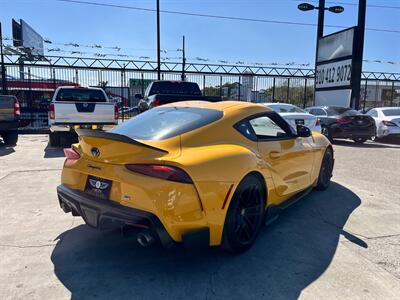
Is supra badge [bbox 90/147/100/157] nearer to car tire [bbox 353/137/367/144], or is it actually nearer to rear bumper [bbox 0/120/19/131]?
rear bumper [bbox 0/120/19/131]

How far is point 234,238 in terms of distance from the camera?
328 centimetres

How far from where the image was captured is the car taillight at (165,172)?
281 centimetres

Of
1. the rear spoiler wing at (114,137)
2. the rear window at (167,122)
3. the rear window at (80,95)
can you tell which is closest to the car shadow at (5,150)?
the rear window at (80,95)

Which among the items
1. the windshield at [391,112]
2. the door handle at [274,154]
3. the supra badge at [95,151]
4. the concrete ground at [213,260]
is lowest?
the concrete ground at [213,260]

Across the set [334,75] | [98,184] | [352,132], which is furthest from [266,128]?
[334,75]

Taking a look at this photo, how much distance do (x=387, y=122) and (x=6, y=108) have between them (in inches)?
521

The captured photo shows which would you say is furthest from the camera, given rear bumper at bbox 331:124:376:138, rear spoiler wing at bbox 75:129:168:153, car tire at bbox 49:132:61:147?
rear bumper at bbox 331:124:376:138

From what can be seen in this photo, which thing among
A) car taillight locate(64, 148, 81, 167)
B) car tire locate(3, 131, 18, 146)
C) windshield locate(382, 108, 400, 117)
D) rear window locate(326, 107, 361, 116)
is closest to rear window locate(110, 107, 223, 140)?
car taillight locate(64, 148, 81, 167)

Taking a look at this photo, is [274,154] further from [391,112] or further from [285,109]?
[391,112]

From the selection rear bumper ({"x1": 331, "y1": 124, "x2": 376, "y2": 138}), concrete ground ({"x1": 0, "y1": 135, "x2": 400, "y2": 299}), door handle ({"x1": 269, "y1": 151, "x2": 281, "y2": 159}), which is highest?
door handle ({"x1": 269, "y1": 151, "x2": 281, "y2": 159})

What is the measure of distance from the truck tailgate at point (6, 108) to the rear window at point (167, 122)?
27.9 feet

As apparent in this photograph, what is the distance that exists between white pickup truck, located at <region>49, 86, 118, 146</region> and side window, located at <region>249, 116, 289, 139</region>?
689 centimetres

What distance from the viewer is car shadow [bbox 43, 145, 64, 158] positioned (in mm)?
9422

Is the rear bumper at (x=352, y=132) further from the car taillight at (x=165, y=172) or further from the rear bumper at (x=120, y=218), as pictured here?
the car taillight at (x=165, y=172)
